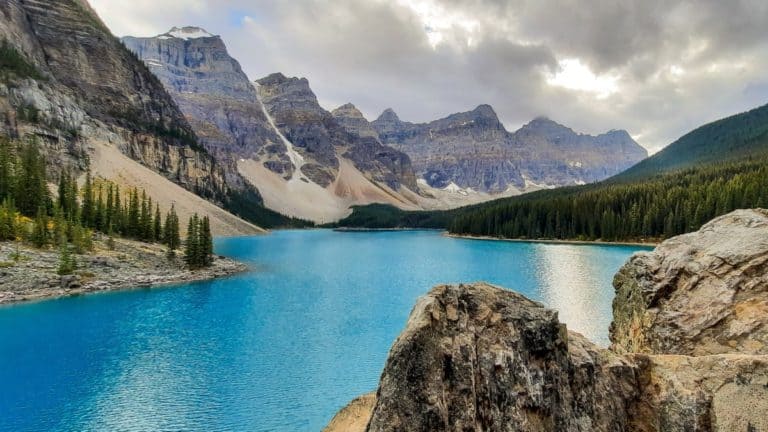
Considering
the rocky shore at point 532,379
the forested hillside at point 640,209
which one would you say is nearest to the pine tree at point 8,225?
the rocky shore at point 532,379

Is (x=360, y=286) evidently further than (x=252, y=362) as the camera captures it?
Yes

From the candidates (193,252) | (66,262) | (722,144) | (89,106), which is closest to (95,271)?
(66,262)

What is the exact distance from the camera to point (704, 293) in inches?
411

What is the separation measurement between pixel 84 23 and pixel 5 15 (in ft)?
84.1

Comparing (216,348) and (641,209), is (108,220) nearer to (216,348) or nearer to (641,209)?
(216,348)

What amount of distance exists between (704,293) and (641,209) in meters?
94.0

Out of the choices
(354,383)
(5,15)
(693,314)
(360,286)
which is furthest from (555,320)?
(5,15)

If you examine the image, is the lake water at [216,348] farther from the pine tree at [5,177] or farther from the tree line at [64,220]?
the pine tree at [5,177]

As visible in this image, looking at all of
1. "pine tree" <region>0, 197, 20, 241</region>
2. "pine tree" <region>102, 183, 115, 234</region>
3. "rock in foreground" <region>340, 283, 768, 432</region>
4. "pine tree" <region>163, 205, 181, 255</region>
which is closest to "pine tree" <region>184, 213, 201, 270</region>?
"pine tree" <region>163, 205, 181, 255</region>

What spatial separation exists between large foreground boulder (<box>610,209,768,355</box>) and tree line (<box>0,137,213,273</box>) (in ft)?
150

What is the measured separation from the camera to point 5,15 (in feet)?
356

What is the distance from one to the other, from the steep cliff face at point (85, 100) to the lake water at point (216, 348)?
246 feet

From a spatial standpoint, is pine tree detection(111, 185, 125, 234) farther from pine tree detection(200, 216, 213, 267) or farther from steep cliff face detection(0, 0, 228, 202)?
steep cliff face detection(0, 0, 228, 202)

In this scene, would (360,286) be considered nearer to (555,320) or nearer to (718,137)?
(555,320)
